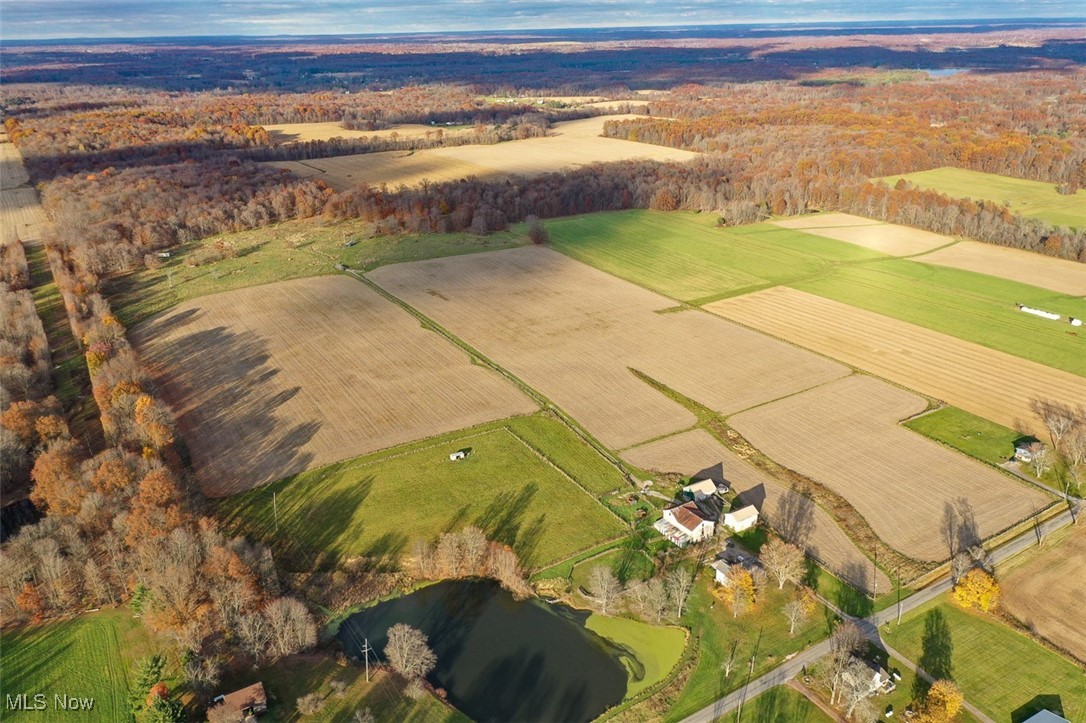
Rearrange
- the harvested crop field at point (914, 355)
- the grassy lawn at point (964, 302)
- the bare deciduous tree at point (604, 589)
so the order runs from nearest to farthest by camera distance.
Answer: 1. the bare deciduous tree at point (604, 589)
2. the harvested crop field at point (914, 355)
3. the grassy lawn at point (964, 302)

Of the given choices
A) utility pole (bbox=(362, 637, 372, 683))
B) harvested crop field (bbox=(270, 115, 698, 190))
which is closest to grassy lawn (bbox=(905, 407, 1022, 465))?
utility pole (bbox=(362, 637, 372, 683))

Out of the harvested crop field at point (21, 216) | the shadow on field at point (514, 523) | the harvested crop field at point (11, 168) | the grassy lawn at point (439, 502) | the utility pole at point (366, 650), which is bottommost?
the utility pole at point (366, 650)

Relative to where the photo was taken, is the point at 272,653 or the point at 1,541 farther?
the point at 1,541

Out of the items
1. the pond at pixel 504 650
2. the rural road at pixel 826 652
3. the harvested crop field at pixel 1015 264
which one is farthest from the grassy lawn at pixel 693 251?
the pond at pixel 504 650

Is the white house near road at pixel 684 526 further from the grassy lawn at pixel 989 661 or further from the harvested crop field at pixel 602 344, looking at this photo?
the grassy lawn at pixel 989 661

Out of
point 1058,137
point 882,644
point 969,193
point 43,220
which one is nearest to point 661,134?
point 969,193

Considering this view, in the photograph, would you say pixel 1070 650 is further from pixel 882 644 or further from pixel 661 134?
pixel 661 134

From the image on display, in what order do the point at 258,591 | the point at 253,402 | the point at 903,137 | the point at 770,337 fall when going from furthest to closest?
the point at 903,137 < the point at 770,337 < the point at 253,402 < the point at 258,591

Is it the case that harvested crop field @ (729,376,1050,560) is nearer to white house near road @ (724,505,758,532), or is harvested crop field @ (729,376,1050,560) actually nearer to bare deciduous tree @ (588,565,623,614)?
white house near road @ (724,505,758,532)
